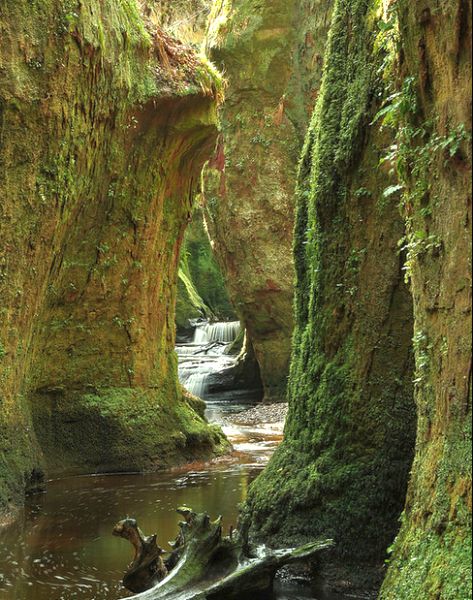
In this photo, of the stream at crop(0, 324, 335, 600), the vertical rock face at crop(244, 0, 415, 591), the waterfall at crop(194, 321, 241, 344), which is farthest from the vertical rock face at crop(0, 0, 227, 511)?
the waterfall at crop(194, 321, 241, 344)

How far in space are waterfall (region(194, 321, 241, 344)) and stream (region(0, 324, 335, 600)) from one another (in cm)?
1390

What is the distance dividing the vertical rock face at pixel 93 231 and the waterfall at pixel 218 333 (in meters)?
15.0

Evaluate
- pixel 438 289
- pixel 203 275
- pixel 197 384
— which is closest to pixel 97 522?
pixel 438 289

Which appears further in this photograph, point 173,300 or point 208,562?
point 173,300

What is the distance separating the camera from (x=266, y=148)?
846 inches

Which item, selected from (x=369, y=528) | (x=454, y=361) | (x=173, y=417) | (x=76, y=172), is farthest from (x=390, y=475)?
(x=173, y=417)

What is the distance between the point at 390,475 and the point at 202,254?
3076 cm

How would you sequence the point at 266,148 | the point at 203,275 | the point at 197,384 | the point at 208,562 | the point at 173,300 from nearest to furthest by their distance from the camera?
the point at 208,562, the point at 173,300, the point at 266,148, the point at 197,384, the point at 203,275

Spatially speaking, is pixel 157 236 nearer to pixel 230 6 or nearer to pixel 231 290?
pixel 231 290

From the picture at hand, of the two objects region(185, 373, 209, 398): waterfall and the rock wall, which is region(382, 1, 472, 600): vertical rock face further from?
the rock wall

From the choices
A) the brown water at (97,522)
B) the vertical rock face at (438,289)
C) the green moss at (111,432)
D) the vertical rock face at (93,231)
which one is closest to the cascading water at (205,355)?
the green moss at (111,432)

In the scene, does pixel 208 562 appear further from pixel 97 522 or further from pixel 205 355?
pixel 205 355

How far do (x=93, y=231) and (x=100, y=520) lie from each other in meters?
4.12

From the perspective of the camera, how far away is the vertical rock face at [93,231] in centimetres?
823
